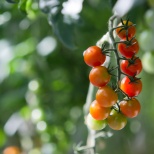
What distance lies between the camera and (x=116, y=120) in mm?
523

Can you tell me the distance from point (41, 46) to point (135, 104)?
49 centimetres

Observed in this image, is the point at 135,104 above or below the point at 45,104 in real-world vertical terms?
below

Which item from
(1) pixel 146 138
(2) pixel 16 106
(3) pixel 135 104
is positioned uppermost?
(2) pixel 16 106

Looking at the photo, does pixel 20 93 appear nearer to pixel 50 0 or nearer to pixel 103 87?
pixel 50 0

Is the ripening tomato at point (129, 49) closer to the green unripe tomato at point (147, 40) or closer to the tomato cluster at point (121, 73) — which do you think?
the tomato cluster at point (121, 73)

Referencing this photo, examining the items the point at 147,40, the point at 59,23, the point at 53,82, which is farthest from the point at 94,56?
the point at 53,82

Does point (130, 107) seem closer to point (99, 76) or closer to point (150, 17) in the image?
point (99, 76)

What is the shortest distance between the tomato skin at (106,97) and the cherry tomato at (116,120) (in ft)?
0.11

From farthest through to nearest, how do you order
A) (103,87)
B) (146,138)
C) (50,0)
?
(146,138), (50,0), (103,87)

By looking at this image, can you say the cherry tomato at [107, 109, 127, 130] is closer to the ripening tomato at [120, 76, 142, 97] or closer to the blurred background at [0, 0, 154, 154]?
the ripening tomato at [120, 76, 142, 97]

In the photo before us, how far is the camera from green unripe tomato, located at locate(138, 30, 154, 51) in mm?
764

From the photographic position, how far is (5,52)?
983mm

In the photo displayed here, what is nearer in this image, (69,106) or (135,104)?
(135,104)

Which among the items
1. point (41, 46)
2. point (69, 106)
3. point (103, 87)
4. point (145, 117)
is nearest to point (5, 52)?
point (41, 46)
